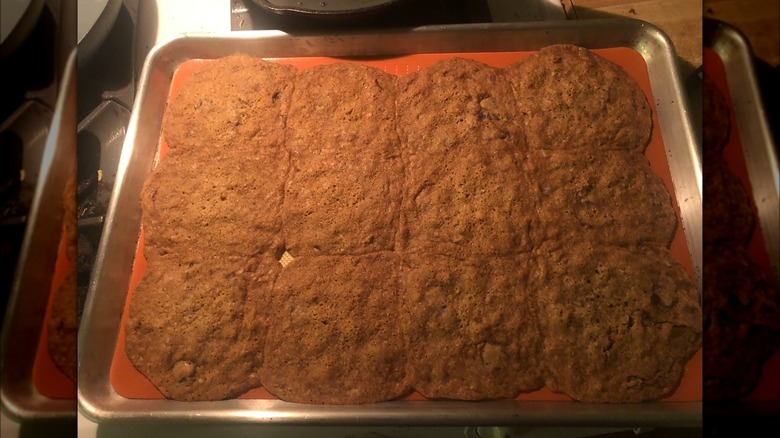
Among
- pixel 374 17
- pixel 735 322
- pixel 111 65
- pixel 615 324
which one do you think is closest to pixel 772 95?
pixel 735 322

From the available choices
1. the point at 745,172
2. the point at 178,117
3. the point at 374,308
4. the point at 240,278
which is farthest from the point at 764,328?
the point at 178,117

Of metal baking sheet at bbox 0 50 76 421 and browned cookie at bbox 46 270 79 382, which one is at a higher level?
metal baking sheet at bbox 0 50 76 421

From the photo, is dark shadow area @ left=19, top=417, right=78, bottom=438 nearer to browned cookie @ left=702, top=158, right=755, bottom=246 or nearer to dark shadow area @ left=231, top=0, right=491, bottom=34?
browned cookie @ left=702, top=158, right=755, bottom=246

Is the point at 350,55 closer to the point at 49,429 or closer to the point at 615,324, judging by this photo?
the point at 615,324

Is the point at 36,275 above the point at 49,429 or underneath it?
above

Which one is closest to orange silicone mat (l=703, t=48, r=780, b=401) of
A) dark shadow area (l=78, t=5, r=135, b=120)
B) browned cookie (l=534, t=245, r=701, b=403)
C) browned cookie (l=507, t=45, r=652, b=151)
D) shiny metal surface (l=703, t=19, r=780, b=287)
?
shiny metal surface (l=703, t=19, r=780, b=287)

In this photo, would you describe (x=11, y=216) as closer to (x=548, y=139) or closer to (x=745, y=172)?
(x=745, y=172)
